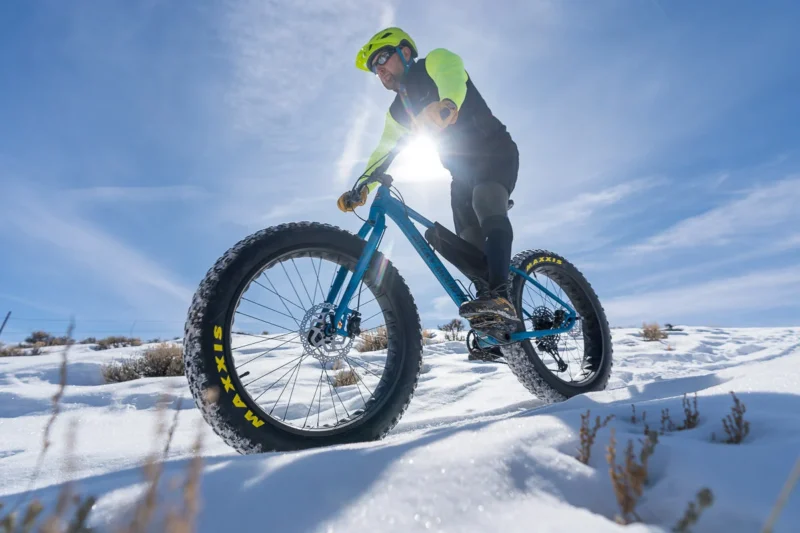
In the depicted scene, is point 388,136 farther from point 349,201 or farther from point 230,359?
point 230,359

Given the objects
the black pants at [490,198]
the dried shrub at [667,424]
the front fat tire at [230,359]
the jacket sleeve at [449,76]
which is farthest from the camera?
the black pants at [490,198]

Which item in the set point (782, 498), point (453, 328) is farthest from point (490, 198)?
point (453, 328)

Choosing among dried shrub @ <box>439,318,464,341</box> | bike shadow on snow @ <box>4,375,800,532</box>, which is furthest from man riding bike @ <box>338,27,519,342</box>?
dried shrub @ <box>439,318,464,341</box>

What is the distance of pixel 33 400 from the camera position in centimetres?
346

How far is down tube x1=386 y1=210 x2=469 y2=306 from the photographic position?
9.60 ft

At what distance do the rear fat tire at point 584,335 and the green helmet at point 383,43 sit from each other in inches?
76.3

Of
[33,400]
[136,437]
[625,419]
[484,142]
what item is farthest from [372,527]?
[33,400]

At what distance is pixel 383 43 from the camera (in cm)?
309

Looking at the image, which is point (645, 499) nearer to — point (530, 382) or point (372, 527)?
point (372, 527)

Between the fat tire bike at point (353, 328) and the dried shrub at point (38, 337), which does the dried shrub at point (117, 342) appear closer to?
the dried shrub at point (38, 337)

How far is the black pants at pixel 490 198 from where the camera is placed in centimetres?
283

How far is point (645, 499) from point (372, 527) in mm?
585

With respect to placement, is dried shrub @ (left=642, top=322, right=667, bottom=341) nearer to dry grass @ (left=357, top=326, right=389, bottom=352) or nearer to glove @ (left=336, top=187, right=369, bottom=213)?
dry grass @ (left=357, top=326, right=389, bottom=352)

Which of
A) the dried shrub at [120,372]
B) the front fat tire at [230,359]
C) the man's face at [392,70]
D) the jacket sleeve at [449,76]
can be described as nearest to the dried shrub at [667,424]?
the front fat tire at [230,359]
